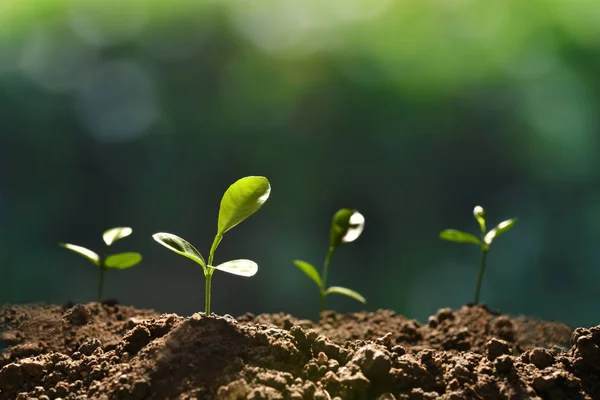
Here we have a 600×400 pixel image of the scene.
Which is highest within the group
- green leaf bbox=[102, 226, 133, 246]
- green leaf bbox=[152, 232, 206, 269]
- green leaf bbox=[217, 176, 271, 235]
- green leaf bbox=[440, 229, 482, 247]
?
green leaf bbox=[440, 229, 482, 247]

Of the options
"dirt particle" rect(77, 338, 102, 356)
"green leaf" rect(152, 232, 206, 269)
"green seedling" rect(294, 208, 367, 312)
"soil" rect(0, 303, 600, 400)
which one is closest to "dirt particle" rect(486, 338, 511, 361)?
"soil" rect(0, 303, 600, 400)

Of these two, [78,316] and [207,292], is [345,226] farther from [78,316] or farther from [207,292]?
[78,316]

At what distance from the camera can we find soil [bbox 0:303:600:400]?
1.04 m

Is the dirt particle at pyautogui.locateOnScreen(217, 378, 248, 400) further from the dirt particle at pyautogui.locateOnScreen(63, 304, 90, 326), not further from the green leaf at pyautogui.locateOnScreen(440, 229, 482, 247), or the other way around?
the green leaf at pyautogui.locateOnScreen(440, 229, 482, 247)

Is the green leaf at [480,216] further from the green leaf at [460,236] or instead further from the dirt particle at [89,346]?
the dirt particle at [89,346]

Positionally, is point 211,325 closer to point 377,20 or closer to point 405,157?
point 405,157

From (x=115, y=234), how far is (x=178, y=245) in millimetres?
518

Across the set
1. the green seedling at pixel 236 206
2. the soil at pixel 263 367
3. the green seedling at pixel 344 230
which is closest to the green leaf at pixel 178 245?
the green seedling at pixel 236 206

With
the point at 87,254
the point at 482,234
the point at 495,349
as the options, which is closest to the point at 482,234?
the point at 482,234

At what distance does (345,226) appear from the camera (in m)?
1.72

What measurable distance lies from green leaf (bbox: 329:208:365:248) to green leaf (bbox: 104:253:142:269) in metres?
0.54

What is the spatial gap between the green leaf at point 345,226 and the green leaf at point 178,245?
23.9 inches

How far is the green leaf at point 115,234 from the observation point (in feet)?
5.18

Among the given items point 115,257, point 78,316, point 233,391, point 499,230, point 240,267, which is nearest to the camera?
point 233,391
